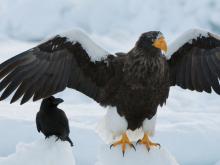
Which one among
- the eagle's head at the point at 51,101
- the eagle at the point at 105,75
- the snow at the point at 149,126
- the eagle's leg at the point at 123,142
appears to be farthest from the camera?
the eagle's head at the point at 51,101

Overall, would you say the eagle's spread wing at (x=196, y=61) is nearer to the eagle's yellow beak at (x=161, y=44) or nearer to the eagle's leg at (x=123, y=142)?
the eagle's yellow beak at (x=161, y=44)

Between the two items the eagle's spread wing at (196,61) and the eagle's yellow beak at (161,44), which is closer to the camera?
the eagle's yellow beak at (161,44)

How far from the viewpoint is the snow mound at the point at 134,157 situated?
18.1 feet

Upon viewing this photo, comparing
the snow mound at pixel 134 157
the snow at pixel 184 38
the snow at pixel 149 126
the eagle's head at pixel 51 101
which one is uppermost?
the snow at pixel 184 38

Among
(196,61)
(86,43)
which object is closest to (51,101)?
(86,43)

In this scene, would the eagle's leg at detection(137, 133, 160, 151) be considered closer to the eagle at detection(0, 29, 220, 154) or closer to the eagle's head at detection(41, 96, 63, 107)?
the eagle at detection(0, 29, 220, 154)

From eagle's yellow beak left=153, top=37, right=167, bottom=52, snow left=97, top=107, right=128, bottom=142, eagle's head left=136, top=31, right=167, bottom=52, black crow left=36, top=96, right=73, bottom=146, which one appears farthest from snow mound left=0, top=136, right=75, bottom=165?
eagle's yellow beak left=153, top=37, right=167, bottom=52

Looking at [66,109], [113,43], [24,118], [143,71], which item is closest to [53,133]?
[143,71]

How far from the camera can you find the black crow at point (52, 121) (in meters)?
6.59

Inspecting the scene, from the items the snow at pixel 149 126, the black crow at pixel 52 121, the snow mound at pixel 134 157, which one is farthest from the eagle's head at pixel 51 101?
the snow mound at pixel 134 157

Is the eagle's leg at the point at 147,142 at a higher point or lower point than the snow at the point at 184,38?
lower

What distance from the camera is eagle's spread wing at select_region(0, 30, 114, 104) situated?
5910mm

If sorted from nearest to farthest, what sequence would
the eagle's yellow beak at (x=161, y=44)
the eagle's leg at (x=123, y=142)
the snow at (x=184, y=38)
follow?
the eagle's yellow beak at (x=161, y=44)
the eagle's leg at (x=123, y=142)
the snow at (x=184, y=38)

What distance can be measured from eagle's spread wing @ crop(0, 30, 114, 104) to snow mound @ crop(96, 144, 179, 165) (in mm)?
746
